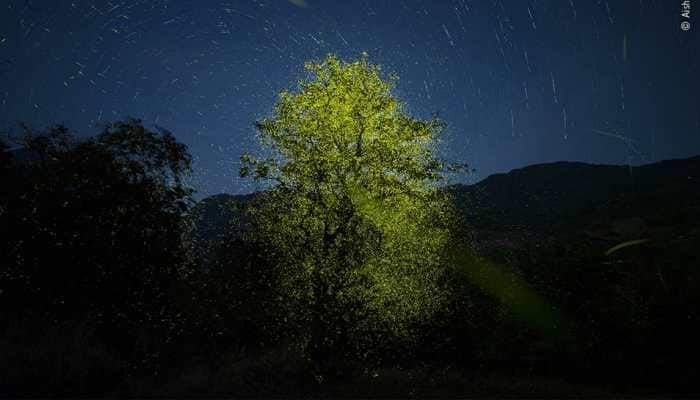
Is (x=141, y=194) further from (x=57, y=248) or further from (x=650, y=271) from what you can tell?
(x=650, y=271)

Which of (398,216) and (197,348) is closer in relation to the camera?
(398,216)

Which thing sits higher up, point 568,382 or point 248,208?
point 248,208

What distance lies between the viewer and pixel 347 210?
18.0 metres

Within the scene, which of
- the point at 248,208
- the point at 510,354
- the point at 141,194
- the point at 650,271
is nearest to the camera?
the point at 141,194

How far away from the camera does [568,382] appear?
64.7 feet

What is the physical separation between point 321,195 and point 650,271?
15.8 meters

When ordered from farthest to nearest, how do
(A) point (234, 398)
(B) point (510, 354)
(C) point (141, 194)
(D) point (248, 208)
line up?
1. (B) point (510, 354)
2. (D) point (248, 208)
3. (C) point (141, 194)
4. (A) point (234, 398)

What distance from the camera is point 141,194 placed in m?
17.7

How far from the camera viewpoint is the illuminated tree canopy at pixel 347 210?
17672 mm

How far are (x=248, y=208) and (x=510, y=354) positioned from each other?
41.5 feet

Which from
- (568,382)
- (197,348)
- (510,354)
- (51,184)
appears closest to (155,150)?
(51,184)

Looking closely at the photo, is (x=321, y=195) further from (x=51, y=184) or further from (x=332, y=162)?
(x=51, y=184)

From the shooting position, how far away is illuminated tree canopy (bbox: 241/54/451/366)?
1767 cm

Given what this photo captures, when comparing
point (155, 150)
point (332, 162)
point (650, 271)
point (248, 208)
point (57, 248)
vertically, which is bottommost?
point (650, 271)
